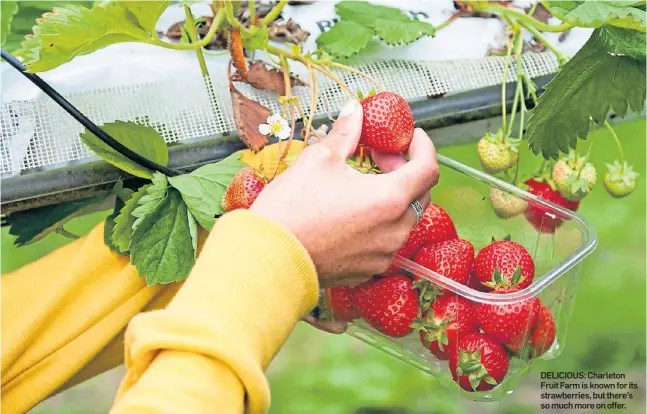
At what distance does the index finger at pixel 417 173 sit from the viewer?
524mm

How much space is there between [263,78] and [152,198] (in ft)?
0.53

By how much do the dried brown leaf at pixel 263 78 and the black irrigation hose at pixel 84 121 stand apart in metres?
0.12

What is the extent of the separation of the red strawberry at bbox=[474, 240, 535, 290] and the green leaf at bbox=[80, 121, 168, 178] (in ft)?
0.94

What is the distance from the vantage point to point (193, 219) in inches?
22.8


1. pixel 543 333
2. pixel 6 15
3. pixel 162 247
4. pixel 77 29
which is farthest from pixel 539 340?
pixel 6 15

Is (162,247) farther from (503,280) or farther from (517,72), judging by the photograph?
(517,72)

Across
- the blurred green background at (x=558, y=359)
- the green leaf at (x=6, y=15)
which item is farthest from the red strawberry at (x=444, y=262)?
the blurred green background at (x=558, y=359)

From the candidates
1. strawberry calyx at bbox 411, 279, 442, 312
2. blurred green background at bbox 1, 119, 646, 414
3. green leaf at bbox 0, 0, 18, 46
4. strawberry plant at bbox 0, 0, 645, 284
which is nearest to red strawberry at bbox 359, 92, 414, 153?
strawberry plant at bbox 0, 0, 645, 284

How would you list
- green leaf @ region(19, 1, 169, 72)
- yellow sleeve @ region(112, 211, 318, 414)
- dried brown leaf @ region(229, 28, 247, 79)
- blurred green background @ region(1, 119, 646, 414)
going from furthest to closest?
blurred green background @ region(1, 119, 646, 414) < dried brown leaf @ region(229, 28, 247, 79) < green leaf @ region(19, 1, 169, 72) < yellow sleeve @ region(112, 211, 318, 414)

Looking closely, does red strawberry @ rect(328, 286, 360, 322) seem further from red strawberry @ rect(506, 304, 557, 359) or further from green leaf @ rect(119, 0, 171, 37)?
green leaf @ rect(119, 0, 171, 37)

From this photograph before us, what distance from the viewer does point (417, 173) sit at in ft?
1.74

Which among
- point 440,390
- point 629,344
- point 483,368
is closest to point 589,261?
point 629,344

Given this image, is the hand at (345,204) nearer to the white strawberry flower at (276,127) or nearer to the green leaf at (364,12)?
the white strawberry flower at (276,127)

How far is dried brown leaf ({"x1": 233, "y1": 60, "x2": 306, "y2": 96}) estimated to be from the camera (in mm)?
649
